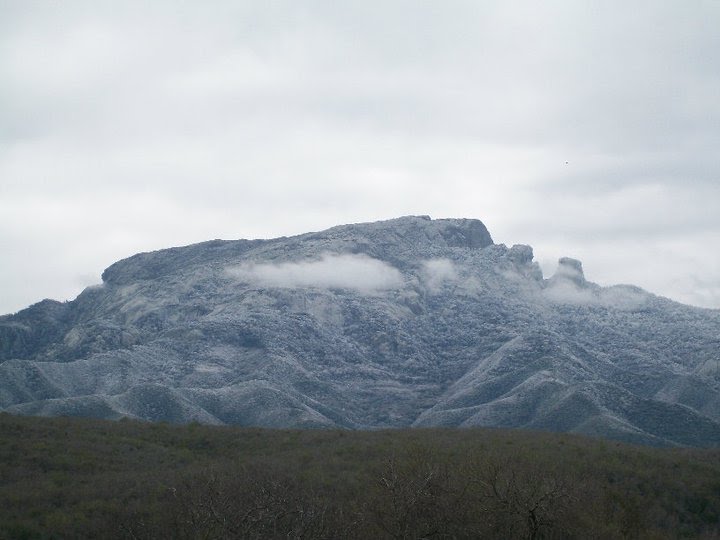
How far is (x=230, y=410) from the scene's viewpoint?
119 m

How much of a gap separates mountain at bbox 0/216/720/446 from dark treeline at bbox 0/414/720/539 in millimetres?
40340

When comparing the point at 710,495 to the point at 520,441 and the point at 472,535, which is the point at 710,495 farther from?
the point at 472,535

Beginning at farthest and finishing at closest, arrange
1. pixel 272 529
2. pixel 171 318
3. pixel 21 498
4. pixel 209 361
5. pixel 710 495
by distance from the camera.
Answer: pixel 171 318, pixel 209 361, pixel 710 495, pixel 21 498, pixel 272 529

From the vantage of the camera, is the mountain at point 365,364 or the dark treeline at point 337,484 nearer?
the dark treeline at point 337,484

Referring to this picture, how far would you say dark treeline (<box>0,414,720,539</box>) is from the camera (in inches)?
1385

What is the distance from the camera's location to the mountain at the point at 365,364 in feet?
376

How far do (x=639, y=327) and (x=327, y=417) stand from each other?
292 feet

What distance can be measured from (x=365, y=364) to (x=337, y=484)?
112 metres

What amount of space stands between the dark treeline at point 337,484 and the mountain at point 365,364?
4034 centimetres

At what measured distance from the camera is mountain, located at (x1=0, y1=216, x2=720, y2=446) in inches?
4508

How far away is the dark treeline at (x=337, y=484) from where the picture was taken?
115 feet

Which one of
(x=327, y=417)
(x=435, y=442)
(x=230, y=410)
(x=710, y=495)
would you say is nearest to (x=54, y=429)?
(x=435, y=442)

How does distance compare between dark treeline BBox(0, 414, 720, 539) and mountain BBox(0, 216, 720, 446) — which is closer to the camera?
dark treeline BBox(0, 414, 720, 539)

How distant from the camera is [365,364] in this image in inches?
6358
